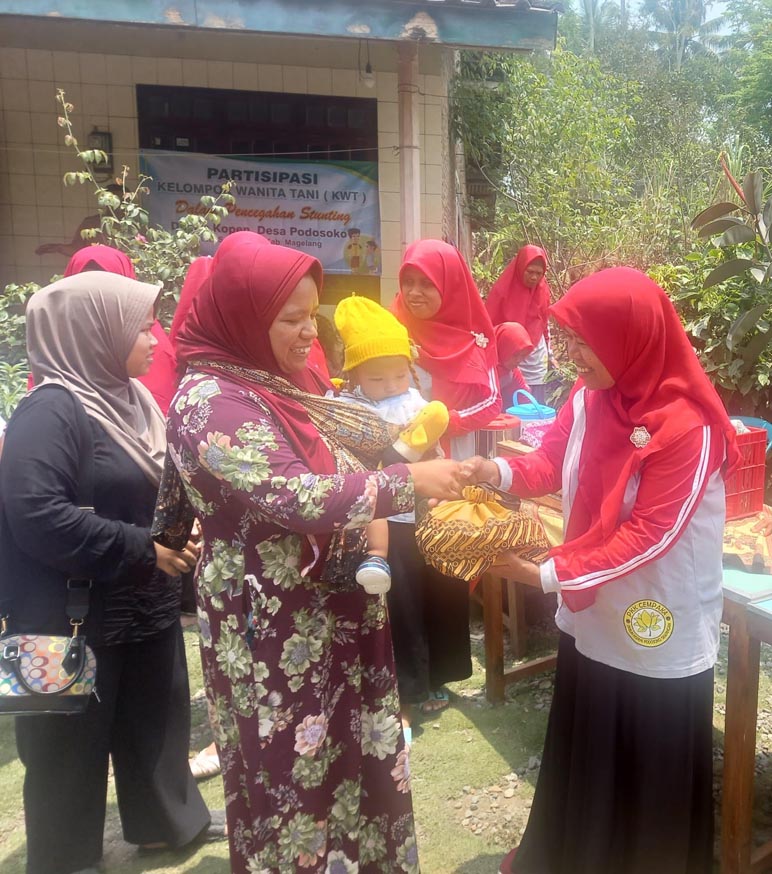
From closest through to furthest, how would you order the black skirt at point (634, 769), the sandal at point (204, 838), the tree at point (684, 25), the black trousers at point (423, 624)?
the black skirt at point (634, 769) → the sandal at point (204, 838) → the black trousers at point (423, 624) → the tree at point (684, 25)


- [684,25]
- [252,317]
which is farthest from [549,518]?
[684,25]

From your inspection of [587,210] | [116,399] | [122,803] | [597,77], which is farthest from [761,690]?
[597,77]

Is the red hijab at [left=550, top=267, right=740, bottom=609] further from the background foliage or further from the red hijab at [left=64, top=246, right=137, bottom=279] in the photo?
the background foliage

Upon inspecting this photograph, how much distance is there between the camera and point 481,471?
2.02 meters

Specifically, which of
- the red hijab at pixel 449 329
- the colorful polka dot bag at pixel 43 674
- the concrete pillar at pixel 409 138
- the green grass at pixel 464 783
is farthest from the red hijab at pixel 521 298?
the colorful polka dot bag at pixel 43 674

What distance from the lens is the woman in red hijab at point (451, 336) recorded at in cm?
318

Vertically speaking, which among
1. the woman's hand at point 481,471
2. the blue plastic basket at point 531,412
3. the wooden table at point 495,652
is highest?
the blue plastic basket at point 531,412

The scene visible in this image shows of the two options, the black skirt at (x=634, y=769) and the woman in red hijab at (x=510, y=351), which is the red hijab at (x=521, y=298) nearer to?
the woman in red hijab at (x=510, y=351)

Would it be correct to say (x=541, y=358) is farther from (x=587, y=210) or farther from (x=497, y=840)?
(x=587, y=210)

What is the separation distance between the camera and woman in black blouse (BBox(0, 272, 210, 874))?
1.81 meters

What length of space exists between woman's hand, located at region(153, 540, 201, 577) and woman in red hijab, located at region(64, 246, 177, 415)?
121cm

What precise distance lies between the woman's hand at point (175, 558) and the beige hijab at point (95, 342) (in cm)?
20

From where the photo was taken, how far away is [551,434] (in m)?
2.12

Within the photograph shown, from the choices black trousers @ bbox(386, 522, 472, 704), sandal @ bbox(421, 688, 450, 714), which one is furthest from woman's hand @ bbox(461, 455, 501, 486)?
sandal @ bbox(421, 688, 450, 714)
